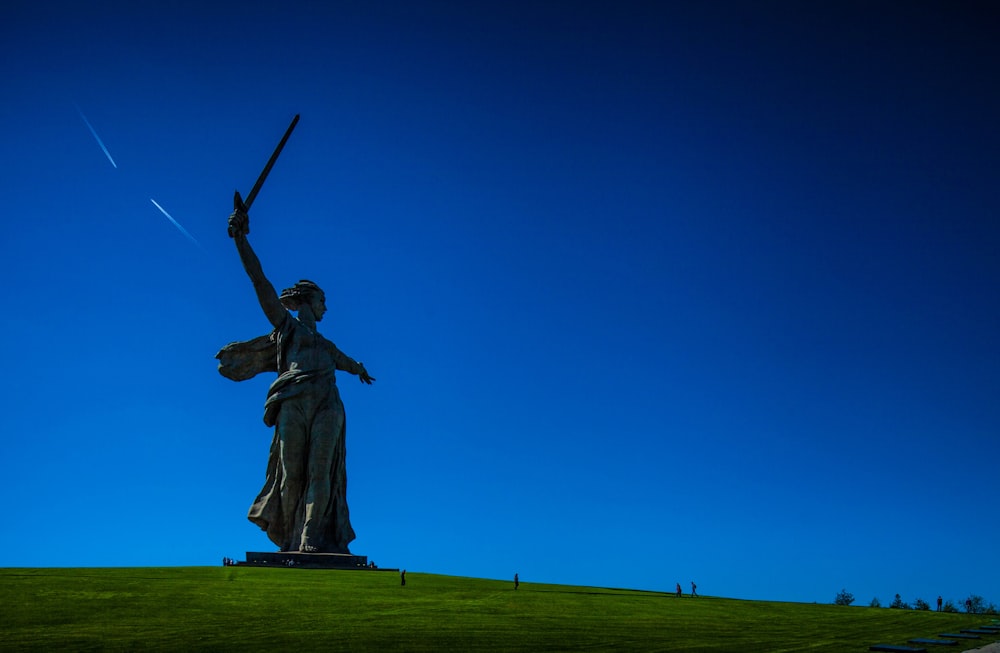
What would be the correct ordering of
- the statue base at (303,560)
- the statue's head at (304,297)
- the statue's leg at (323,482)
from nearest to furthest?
1. the statue base at (303,560)
2. the statue's leg at (323,482)
3. the statue's head at (304,297)

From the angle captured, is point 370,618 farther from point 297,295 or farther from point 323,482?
point 297,295

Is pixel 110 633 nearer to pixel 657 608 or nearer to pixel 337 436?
pixel 657 608

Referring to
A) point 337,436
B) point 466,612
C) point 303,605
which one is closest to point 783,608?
point 466,612

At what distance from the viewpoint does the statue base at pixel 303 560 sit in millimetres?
29297

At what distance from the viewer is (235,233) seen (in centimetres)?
3103

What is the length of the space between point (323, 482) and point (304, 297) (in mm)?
7580

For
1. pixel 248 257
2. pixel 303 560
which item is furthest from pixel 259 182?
pixel 303 560

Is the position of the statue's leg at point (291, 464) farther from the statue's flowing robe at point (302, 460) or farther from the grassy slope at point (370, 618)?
the grassy slope at point (370, 618)

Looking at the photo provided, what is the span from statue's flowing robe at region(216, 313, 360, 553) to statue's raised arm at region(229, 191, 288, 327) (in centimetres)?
123

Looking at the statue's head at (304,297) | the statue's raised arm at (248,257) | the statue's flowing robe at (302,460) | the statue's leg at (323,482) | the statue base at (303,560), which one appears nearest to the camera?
the statue base at (303,560)

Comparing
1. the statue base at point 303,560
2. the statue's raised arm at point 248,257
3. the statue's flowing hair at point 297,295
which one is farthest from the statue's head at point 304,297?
the statue base at point 303,560

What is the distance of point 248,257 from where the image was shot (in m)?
31.4

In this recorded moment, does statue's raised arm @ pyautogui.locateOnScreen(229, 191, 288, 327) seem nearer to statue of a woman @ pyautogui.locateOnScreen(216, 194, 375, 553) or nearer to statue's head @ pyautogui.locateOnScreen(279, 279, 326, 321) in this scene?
statue of a woman @ pyautogui.locateOnScreen(216, 194, 375, 553)

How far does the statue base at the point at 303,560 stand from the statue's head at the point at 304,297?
9740 millimetres
